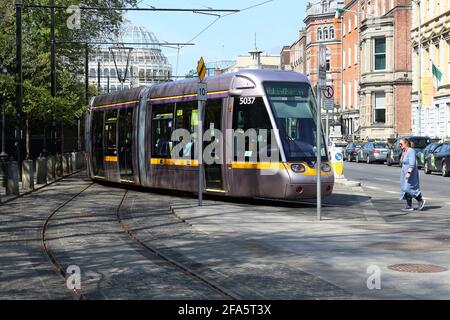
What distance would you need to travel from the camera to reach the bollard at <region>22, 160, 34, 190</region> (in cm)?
2333

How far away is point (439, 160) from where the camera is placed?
31734 mm

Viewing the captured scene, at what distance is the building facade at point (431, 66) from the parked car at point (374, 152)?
14.9 ft

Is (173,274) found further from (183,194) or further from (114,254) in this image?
(183,194)

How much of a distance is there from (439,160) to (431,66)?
2193 cm

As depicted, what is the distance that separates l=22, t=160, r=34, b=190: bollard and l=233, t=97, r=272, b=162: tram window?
9.25 metres

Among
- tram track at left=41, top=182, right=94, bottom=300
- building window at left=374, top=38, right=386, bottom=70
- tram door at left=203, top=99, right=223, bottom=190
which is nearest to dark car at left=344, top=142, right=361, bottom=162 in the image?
building window at left=374, top=38, right=386, bottom=70

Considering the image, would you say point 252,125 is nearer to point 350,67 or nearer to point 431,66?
point 431,66

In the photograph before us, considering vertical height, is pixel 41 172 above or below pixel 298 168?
below

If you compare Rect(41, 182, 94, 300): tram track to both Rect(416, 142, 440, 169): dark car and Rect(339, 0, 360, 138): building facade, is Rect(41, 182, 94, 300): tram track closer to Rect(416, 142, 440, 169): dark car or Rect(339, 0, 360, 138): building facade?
Rect(416, 142, 440, 169): dark car

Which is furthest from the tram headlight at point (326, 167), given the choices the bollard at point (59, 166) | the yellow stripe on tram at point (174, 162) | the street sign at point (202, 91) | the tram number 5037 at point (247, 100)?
the bollard at point (59, 166)

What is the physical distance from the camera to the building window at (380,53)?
6344 centimetres

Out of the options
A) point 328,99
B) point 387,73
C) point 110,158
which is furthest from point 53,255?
point 387,73
